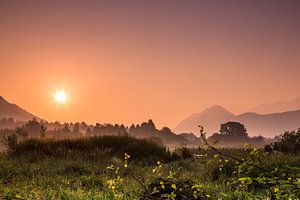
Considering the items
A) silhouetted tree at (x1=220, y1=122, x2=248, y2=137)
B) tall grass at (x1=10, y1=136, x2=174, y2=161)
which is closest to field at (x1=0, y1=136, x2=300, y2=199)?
tall grass at (x1=10, y1=136, x2=174, y2=161)

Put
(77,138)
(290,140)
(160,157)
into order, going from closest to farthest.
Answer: (160,157), (77,138), (290,140)

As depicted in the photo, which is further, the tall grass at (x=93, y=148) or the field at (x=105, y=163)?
the tall grass at (x=93, y=148)

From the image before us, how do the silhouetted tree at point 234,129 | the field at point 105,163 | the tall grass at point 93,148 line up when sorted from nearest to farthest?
the field at point 105,163 < the tall grass at point 93,148 < the silhouetted tree at point 234,129

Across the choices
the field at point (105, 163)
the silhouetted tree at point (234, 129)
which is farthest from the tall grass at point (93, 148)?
the silhouetted tree at point (234, 129)

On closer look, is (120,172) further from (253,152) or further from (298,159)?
(253,152)

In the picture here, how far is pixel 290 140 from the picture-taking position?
76.6 ft

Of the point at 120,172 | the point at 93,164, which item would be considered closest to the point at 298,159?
the point at 120,172

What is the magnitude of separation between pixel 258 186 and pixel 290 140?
1489 cm

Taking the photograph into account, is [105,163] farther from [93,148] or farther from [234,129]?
[234,129]

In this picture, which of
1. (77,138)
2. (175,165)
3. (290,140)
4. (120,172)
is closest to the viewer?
(120,172)

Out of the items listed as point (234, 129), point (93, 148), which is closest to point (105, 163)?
point (93, 148)

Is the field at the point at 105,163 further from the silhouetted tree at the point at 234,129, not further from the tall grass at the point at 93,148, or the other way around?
the silhouetted tree at the point at 234,129

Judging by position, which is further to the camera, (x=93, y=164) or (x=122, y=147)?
(x=122, y=147)

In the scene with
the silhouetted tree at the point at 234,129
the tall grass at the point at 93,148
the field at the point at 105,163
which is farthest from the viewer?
the silhouetted tree at the point at 234,129
